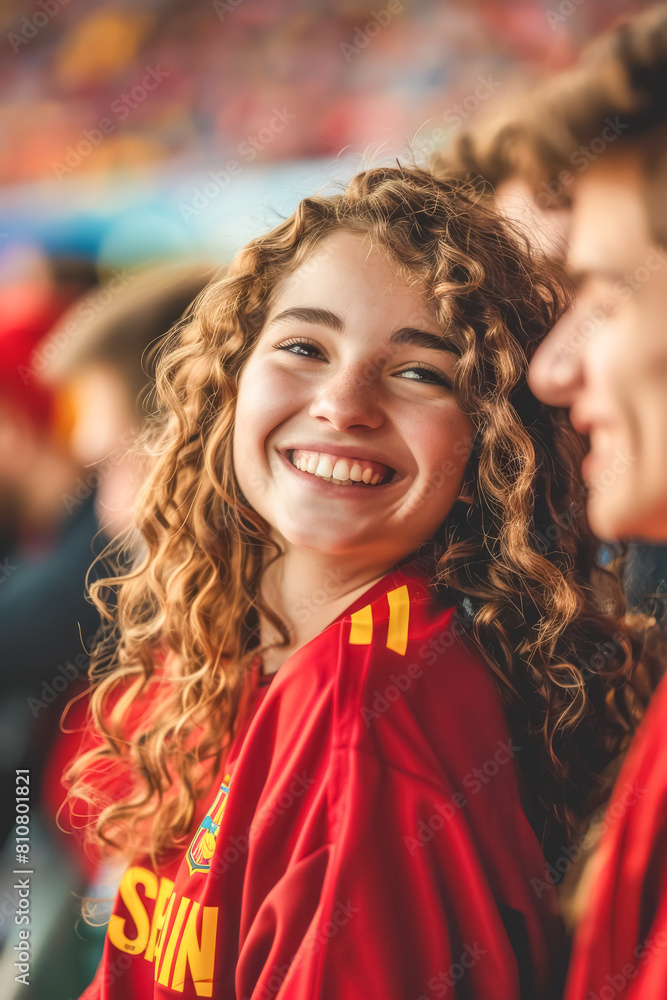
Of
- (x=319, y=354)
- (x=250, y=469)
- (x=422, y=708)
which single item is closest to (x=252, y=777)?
(x=422, y=708)

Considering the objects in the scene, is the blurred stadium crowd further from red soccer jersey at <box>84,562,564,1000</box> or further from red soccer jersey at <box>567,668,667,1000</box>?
red soccer jersey at <box>567,668,667,1000</box>

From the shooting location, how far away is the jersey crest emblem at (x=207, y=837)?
0.76 meters

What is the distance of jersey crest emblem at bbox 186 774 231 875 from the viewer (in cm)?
76

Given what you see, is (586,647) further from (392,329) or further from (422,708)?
(392,329)

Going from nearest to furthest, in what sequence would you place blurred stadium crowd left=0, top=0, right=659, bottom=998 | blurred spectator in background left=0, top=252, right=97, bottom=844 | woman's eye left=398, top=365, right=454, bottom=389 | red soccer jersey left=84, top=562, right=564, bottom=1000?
red soccer jersey left=84, top=562, right=564, bottom=1000 < woman's eye left=398, top=365, right=454, bottom=389 < blurred stadium crowd left=0, top=0, right=659, bottom=998 < blurred spectator in background left=0, top=252, right=97, bottom=844

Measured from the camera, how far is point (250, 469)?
80 centimetres

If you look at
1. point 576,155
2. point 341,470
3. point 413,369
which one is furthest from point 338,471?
point 576,155

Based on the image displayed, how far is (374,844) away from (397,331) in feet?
1.49

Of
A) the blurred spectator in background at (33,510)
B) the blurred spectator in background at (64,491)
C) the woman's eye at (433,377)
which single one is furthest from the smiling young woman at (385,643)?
the blurred spectator in background at (33,510)

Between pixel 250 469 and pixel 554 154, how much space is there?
444 millimetres

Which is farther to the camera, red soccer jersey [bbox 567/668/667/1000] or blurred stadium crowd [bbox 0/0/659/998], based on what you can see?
blurred stadium crowd [bbox 0/0/659/998]

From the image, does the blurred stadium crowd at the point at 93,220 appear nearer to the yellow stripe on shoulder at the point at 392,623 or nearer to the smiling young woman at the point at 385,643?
the smiling young woman at the point at 385,643

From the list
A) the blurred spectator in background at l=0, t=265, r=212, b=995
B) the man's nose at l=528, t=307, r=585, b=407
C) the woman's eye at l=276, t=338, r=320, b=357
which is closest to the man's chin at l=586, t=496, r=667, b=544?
the man's nose at l=528, t=307, r=585, b=407

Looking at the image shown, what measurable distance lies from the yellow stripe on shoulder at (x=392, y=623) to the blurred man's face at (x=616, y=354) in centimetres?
22
